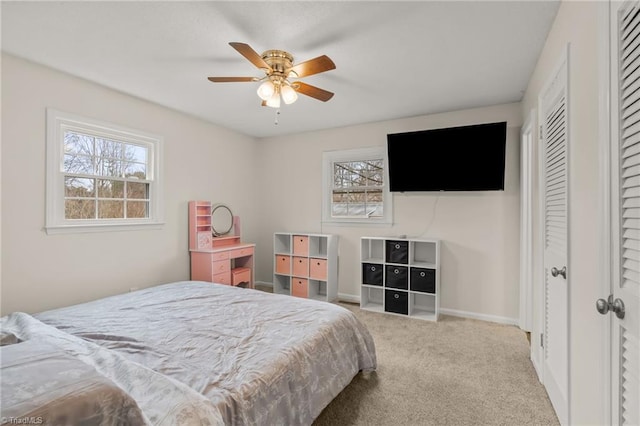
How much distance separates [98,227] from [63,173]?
58 centimetres

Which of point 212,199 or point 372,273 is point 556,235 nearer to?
point 372,273

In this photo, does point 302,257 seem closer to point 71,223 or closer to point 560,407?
point 71,223

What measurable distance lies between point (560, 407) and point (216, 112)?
4.20 meters

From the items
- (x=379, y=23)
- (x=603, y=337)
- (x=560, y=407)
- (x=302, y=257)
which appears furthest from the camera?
(x=302, y=257)

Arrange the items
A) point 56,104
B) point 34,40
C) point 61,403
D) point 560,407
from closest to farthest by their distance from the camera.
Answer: point 61,403 → point 560,407 → point 34,40 → point 56,104

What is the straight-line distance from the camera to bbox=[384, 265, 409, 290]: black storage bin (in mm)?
3708

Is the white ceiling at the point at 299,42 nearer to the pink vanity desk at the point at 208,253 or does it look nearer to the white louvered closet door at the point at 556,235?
the white louvered closet door at the point at 556,235

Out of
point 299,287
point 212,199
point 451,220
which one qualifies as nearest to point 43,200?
point 212,199

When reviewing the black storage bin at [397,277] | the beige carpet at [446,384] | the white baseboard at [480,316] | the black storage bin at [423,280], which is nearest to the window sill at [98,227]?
Result: the beige carpet at [446,384]

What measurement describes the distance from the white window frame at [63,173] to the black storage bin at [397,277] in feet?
9.34

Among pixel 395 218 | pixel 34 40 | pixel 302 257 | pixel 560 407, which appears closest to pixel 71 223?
pixel 34 40

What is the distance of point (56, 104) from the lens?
2.68m

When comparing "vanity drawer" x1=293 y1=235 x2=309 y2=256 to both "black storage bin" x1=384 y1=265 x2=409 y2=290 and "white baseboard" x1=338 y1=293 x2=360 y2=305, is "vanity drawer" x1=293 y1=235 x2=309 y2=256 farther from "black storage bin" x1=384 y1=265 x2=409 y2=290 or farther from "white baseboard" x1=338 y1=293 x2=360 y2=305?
"black storage bin" x1=384 y1=265 x2=409 y2=290

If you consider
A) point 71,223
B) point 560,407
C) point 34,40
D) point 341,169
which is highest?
point 34,40
